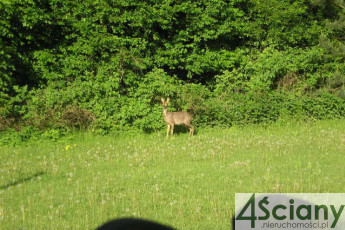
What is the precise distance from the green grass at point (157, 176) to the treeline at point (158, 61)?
1816 millimetres

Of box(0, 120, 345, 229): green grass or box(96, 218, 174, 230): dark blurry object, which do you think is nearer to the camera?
box(96, 218, 174, 230): dark blurry object

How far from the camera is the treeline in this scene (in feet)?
46.1

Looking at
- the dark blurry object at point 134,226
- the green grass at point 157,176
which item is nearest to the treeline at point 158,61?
the green grass at point 157,176

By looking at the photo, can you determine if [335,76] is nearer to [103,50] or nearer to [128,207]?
[103,50]

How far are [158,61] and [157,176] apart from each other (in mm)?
10072

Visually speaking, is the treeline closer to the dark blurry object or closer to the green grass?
the green grass

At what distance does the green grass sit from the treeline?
1816 mm

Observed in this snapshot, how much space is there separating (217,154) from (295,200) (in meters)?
3.74

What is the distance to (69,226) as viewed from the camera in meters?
5.43

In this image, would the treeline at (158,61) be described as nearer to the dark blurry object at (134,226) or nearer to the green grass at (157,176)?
the green grass at (157,176)

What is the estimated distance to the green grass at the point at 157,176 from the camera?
19.4ft

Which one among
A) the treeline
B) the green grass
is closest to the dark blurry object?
the green grass

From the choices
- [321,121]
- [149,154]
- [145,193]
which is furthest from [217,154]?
[321,121]

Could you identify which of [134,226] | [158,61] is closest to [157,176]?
[134,226]
